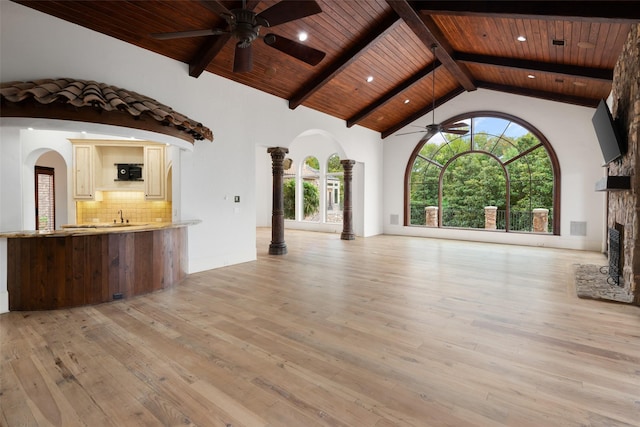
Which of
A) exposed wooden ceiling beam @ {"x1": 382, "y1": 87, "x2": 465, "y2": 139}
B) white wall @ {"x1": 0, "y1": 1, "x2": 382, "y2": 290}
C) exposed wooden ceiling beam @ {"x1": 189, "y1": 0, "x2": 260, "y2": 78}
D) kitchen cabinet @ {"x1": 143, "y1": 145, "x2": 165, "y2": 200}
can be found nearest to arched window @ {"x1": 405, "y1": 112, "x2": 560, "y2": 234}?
exposed wooden ceiling beam @ {"x1": 382, "y1": 87, "x2": 465, "y2": 139}

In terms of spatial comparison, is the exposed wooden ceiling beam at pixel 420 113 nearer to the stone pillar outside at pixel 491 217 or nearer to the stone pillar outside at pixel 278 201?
the stone pillar outside at pixel 491 217

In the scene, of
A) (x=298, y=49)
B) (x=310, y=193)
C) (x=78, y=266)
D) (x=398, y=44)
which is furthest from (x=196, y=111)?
(x=310, y=193)

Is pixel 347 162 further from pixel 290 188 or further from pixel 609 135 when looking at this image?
pixel 609 135

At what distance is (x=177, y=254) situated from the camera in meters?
5.00

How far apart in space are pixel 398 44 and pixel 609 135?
372 cm

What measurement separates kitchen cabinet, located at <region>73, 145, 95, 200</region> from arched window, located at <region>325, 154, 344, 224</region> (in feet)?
24.6

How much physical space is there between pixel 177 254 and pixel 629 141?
6377 millimetres

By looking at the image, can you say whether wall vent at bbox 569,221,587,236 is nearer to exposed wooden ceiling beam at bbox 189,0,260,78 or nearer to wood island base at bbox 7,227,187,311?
exposed wooden ceiling beam at bbox 189,0,260,78

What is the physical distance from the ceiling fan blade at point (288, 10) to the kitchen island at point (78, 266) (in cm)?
294

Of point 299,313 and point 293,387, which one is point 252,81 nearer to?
point 299,313

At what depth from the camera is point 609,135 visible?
15.2 ft

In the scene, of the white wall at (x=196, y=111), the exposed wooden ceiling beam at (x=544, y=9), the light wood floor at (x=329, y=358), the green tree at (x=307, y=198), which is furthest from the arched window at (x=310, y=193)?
the light wood floor at (x=329, y=358)

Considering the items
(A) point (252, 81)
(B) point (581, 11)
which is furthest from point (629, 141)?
(A) point (252, 81)

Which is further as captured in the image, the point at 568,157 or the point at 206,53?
the point at 568,157
